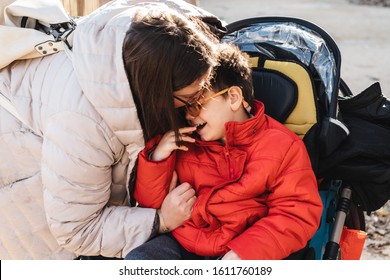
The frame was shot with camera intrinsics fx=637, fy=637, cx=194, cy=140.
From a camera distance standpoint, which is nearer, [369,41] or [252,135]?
[252,135]

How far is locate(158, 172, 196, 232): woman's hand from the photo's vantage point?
2283mm

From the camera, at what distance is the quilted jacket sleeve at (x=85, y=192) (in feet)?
6.91

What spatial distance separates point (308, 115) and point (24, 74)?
1081mm

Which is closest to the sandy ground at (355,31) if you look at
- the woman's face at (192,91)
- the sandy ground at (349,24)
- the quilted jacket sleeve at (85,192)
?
the sandy ground at (349,24)

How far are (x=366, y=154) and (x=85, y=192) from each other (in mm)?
1075

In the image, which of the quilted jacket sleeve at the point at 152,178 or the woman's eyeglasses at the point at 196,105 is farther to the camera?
the quilted jacket sleeve at the point at 152,178

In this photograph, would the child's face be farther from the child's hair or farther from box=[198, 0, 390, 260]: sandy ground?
box=[198, 0, 390, 260]: sandy ground

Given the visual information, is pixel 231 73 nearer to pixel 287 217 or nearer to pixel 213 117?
pixel 213 117

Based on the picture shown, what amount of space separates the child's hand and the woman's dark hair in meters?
0.13

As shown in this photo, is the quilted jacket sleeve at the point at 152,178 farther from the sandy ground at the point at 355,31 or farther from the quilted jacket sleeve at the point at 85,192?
the sandy ground at the point at 355,31

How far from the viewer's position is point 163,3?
87.6 inches

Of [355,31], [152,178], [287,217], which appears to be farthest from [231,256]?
[355,31]
